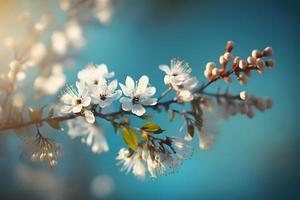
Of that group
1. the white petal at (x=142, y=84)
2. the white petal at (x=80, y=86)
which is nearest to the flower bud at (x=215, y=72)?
the white petal at (x=142, y=84)

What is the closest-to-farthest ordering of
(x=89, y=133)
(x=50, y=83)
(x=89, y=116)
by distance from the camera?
(x=89, y=116), (x=89, y=133), (x=50, y=83)

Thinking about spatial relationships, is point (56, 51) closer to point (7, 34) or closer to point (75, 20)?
point (75, 20)

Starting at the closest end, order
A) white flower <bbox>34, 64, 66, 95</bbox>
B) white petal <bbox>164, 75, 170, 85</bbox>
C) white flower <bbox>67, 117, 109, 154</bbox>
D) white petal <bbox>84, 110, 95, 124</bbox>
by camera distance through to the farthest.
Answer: white petal <bbox>84, 110, 95, 124</bbox> → white petal <bbox>164, 75, 170, 85</bbox> → white flower <bbox>67, 117, 109, 154</bbox> → white flower <bbox>34, 64, 66, 95</bbox>

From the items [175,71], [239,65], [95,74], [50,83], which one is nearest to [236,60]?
[239,65]

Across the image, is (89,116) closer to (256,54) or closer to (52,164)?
(52,164)

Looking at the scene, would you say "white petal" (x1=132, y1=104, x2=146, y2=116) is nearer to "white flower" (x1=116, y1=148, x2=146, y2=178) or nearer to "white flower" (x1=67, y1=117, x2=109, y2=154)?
"white flower" (x1=116, y1=148, x2=146, y2=178)

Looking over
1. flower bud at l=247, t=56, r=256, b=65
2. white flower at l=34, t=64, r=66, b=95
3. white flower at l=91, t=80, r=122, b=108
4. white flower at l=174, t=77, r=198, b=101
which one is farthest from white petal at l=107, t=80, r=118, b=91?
white flower at l=34, t=64, r=66, b=95
